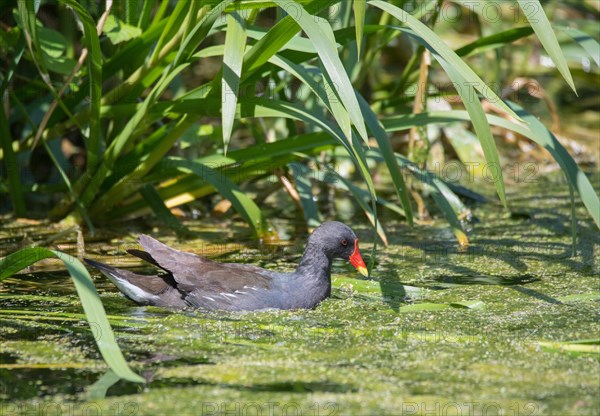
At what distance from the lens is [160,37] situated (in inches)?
157

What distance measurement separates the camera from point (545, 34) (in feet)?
10.4

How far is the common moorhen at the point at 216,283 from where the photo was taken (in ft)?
11.7

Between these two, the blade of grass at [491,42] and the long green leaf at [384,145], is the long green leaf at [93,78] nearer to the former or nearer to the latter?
the long green leaf at [384,145]

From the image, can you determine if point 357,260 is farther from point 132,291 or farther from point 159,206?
point 159,206

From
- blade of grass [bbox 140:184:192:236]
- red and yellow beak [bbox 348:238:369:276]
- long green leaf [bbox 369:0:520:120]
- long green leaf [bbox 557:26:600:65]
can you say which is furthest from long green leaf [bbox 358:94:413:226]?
blade of grass [bbox 140:184:192:236]

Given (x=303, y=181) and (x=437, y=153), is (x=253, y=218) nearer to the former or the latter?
(x=303, y=181)

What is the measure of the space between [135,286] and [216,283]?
11.8 inches

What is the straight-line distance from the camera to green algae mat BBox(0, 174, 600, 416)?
2.46 meters

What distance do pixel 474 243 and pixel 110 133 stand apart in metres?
1.81

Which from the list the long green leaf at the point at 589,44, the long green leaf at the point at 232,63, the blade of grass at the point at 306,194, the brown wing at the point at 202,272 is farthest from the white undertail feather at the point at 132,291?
the long green leaf at the point at 589,44

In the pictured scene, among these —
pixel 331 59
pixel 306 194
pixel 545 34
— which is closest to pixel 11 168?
pixel 306 194

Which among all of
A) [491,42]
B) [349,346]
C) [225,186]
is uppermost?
[491,42]

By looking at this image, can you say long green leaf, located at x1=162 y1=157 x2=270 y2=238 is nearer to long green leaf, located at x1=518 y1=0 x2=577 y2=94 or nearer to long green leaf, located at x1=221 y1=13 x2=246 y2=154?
long green leaf, located at x1=221 y1=13 x2=246 y2=154

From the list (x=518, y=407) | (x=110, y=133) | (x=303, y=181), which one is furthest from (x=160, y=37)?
(x=518, y=407)
